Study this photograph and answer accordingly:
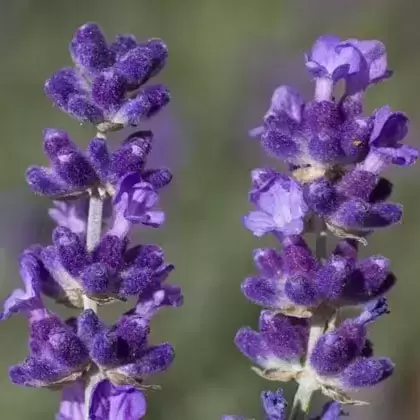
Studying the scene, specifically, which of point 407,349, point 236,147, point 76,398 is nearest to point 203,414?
point 407,349

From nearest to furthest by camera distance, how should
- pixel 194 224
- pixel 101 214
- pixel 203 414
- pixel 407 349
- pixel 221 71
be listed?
pixel 101 214, pixel 203 414, pixel 407 349, pixel 194 224, pixel 221 71

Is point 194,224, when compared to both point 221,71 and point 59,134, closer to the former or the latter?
point 221,71

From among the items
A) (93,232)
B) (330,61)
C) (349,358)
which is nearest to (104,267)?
(93,232)

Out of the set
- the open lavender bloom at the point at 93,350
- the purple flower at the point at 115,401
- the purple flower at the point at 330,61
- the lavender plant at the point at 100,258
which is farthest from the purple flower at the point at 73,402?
the purple flower at the point at 330,61

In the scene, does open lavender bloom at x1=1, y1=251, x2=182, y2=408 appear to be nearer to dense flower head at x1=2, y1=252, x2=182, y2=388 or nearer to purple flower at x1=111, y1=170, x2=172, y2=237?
dense flower head at x1=2, y1=252, x2=182, y2=388

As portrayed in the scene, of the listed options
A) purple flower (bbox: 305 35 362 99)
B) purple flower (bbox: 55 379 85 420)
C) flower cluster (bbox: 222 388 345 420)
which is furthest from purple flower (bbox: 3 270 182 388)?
purple flower (bbox: 305 35 362 99)

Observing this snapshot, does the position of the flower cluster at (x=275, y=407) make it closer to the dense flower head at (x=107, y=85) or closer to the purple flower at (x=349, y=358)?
the purple flower at (x=349, y=358)

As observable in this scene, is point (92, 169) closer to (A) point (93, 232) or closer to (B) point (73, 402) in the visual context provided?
(A) point (93, 232)
